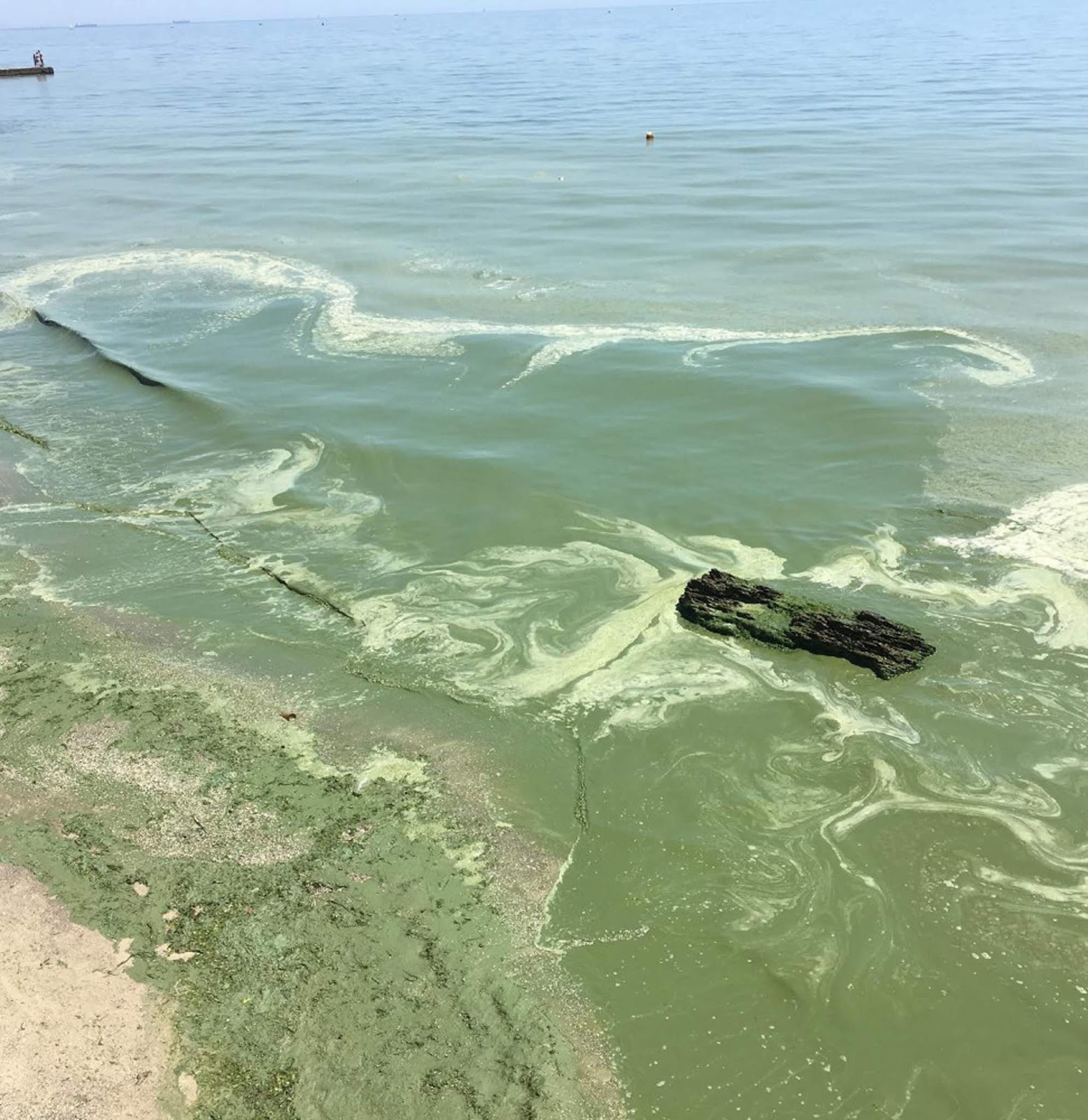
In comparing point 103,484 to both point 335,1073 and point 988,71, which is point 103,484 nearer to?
point 335,1073

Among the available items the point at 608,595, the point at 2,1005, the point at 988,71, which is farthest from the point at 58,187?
the point at 988,71

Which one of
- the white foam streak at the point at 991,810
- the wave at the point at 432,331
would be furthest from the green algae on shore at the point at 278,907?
the wave at the point at 432,331

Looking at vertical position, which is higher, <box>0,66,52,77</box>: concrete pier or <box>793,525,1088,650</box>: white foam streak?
<box>0,66,52,77</box>: concrete pier

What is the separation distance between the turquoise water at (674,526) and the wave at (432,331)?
10cm

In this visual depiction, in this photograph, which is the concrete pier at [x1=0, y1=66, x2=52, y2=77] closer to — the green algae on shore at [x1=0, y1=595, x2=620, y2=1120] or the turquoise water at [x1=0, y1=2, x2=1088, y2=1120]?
the turquoise water at [x1=0, y1=2, x2=1088, y2=1120]

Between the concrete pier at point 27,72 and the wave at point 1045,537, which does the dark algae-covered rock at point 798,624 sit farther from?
the concrete pier at point 27,72

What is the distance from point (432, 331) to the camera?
1450cm

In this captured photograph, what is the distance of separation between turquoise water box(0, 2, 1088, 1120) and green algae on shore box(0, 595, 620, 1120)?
51 cm

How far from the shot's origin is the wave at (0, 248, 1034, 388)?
13242mm

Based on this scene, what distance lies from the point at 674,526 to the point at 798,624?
2.06 m

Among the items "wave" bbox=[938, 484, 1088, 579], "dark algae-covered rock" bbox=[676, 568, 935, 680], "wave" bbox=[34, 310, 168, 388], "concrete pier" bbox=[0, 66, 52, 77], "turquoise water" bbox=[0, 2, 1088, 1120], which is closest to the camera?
"turquoise water" bbox=[0, 2, 1088, 1120]

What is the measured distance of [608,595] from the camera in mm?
8562

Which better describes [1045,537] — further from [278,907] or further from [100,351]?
[100,351]

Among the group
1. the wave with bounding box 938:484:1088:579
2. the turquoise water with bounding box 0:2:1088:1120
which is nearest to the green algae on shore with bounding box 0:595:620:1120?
the turquoise water with bounding box 0:2:1088:1120
